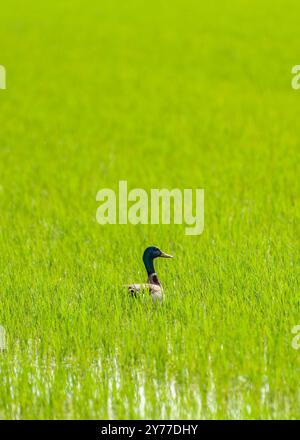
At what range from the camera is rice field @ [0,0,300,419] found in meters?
6.25

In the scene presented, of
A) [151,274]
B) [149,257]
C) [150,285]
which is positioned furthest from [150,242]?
[150,285]

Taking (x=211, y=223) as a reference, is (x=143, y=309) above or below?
below

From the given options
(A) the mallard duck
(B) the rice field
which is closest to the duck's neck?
(A) the mallard duck

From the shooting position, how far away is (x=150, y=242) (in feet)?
34.2

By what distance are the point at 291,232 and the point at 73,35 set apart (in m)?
24.6

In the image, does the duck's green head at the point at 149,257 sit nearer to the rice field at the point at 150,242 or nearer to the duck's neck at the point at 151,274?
the duck's neck at the point at 151,274

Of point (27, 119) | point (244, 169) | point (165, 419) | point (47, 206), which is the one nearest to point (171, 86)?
point (27, 119)

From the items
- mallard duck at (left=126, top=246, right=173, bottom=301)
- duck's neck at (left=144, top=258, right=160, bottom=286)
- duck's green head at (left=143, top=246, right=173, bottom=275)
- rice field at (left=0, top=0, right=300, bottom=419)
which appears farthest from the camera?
duck's green head at (left=143, top=246, right=173, bottom=275)

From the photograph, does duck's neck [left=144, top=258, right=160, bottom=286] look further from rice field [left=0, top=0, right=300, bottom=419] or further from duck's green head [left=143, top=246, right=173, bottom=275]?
rice field [left=0, top=0, right=300, bottom=419]

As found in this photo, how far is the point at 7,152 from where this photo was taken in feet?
53.9

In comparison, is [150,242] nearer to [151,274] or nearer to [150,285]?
[151,274]

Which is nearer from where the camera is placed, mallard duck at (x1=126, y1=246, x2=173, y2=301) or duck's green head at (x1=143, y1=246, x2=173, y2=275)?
mallard duck at (x1=126, y1=246, x2=173, y2=301)
